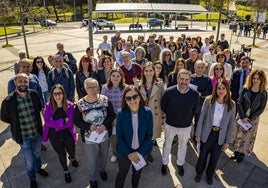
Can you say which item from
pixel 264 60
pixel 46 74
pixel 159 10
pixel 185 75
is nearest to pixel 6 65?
pixel 46 74

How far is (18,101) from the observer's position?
13.8 feet

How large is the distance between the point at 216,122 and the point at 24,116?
3450mm

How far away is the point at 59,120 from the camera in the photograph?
172 inches

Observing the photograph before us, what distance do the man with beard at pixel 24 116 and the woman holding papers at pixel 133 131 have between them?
1.63 metres

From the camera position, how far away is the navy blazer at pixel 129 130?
382 centimetres

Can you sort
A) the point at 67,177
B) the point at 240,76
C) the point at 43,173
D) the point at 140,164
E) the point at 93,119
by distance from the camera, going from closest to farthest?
the point at 140,164 < the point at 93,119 < the point at 67,177 < the point at 43,173 < the point at 240,76

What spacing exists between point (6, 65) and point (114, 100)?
12.3 m

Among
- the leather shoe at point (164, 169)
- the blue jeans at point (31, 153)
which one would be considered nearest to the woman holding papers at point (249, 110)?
the leather shoe at point (164, 169)

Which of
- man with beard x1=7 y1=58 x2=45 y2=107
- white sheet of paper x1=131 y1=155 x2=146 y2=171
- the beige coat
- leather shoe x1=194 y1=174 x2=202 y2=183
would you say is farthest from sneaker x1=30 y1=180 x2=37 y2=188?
leather shoe x1=194 y1=174 x2=202 y2=183

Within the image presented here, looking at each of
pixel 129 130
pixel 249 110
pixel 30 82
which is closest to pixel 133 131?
pixel 129 130

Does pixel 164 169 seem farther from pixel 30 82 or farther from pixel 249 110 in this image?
pixel 30 82

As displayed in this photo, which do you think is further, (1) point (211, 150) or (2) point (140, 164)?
(1) point (211, 150)

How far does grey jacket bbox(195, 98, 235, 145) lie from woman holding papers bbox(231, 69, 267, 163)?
999 mm

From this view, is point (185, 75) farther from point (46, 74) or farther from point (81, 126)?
point (46, 74)
